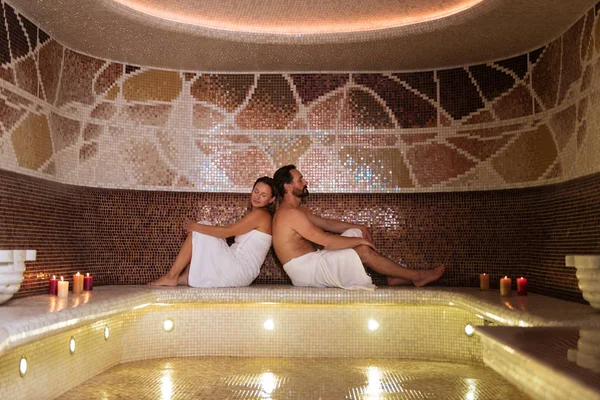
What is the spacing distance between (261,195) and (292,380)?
75.6 inches

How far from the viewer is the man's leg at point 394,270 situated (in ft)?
16.0

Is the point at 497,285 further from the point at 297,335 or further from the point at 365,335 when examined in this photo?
the point at 297,335

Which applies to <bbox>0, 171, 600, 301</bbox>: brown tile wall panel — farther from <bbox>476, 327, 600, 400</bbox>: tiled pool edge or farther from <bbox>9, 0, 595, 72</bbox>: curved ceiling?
<bbox>476, 327, 600, 400</bbox>: tiled pool edge

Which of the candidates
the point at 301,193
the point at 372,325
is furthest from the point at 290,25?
the point at 372,325

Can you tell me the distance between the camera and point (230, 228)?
5.13 meters

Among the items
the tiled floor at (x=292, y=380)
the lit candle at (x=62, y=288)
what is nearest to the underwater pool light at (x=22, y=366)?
the tiled floor at (x=292, y=380)

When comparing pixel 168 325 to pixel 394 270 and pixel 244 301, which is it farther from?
pixel 394 270

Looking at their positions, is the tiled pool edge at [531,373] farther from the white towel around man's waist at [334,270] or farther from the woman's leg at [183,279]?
the woman's leg at [183,279]

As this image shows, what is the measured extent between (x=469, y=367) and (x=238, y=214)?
2484mm

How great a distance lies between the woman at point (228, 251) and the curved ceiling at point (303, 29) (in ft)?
3.87

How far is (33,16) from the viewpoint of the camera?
434 centimetres

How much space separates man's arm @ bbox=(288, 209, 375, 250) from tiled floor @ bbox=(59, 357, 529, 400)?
0.88 metres

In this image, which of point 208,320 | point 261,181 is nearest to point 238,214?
point 261,181

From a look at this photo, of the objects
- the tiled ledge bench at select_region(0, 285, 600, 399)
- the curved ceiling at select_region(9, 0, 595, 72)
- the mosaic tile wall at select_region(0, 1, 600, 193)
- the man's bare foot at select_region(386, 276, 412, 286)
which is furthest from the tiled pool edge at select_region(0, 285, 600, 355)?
the curved ceiling at select_region(9, 0, 595, 72)
